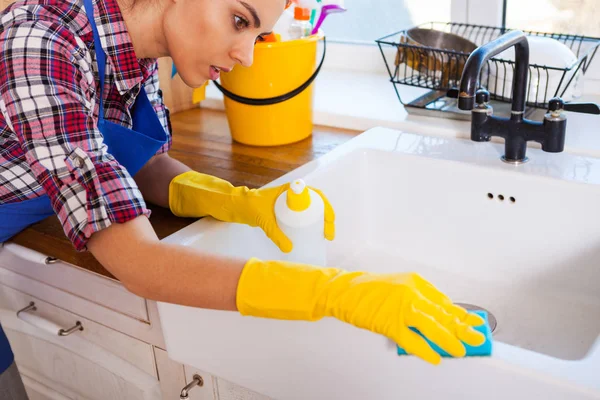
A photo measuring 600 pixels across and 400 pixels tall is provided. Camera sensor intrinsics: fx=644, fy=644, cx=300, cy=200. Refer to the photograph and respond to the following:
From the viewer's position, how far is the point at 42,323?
47.8 inches

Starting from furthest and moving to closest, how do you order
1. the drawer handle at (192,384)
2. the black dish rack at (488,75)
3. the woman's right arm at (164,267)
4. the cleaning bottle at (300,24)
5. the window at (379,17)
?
the window at (379,17) < the cleaning bottle at (300,24) < the black dish rack at (488,75) < the drawer handle at (192,384) < the woman's right arm at (164,267)

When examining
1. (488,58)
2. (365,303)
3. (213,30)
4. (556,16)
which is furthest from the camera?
(556,16)

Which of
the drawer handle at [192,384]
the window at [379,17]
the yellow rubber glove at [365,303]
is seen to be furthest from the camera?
the window at [379,17]

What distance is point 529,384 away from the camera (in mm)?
701

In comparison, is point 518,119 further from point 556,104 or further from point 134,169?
point 134,169

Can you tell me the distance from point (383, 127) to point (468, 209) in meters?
0.32

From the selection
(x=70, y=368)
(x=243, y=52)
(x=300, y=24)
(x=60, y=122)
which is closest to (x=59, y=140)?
(x=60, y=122)

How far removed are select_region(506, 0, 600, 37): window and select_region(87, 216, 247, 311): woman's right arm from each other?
117cm

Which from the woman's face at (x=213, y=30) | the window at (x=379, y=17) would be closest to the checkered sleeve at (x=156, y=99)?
the woman's face at (x=213, y=30)

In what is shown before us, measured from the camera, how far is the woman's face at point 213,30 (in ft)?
3.10

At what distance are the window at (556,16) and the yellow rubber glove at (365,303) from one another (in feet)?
3.56

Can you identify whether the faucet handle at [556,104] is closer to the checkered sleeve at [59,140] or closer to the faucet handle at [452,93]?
the faucet handle at [452,93]

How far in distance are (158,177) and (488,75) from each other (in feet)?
2.49

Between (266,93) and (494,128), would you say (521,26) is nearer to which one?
(494,128)
